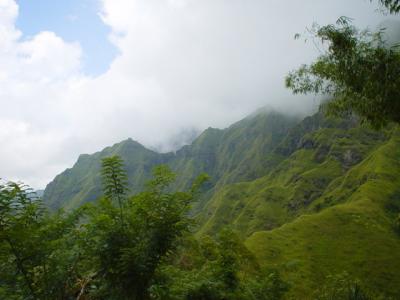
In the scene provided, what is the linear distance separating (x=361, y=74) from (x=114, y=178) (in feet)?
40.4

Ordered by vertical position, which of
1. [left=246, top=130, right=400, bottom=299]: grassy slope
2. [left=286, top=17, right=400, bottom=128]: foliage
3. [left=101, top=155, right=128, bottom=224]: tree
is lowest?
[left=246, top=130, right=400, bottom=299]: grassy slope

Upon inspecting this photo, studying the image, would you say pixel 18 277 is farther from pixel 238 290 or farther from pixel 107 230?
pixel 238 290

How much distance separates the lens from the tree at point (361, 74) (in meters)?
16.3

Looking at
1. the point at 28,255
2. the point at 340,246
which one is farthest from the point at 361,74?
the point at 340,246

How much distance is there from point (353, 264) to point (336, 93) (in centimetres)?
12778

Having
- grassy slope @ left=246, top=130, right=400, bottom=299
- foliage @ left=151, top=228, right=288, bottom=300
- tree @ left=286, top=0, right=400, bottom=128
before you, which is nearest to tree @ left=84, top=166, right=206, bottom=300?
foliage @ left=151, top=228, right=288, bottom=300

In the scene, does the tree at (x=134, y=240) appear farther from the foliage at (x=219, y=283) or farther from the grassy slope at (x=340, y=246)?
the grassy slope at (x=340, y=246)

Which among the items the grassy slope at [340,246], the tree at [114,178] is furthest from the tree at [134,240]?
the grassy slope at [340,246]

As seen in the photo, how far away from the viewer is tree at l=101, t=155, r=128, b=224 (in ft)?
34.9

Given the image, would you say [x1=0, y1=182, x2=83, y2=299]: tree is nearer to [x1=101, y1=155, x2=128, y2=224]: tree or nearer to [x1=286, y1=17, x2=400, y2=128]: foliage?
[x1=101, y1=155, x2=128, y2=224]: tree

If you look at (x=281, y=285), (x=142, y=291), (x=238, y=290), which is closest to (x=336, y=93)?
(x=281, y=285)

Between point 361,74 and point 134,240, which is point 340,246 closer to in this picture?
point 361,74

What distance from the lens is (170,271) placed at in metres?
12.1

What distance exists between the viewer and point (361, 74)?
17094 mm
